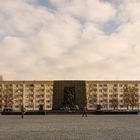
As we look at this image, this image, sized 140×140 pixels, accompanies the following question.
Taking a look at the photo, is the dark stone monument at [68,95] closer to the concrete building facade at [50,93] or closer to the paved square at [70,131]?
the paved square at [70,131]

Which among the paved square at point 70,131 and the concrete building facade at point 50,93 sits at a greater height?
the concrete building facade at point 50,93

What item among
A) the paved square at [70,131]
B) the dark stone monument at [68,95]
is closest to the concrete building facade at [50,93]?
the dark stone monument at [68,95]

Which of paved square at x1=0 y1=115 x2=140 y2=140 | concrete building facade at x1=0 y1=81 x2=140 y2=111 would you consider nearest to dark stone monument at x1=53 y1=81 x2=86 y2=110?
paved square at x1=0 y1=115 x2=140 y2=140

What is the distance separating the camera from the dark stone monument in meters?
63.7

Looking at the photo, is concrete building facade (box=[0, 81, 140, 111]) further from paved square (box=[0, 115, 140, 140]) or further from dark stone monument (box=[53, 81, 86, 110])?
paved square (box=[0, 115, 140, 140])

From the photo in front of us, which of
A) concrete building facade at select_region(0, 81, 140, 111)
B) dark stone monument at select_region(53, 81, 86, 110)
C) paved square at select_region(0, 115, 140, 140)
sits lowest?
paved square at select_region(0, 115, 140, 140)

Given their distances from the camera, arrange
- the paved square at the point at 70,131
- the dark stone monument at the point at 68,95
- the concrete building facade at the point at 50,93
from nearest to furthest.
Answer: the paved square at the point at 70,131 < the dark stone monument at the point at 68,95 < the concrete building facade at the point at 50,93

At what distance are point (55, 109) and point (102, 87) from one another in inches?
3825

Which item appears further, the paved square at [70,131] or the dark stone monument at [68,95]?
the dark stone monument at [68,95]

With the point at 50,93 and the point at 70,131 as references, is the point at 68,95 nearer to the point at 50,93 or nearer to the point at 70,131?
the point at 70,131

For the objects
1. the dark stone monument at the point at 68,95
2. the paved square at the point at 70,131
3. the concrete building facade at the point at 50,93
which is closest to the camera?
the paved square at the point at 70,131

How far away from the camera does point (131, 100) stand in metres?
137

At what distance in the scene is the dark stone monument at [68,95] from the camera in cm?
6372

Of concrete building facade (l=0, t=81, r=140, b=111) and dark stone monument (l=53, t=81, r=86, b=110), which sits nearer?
dark stone monument (l=53, t=81, r=86, b=110)
